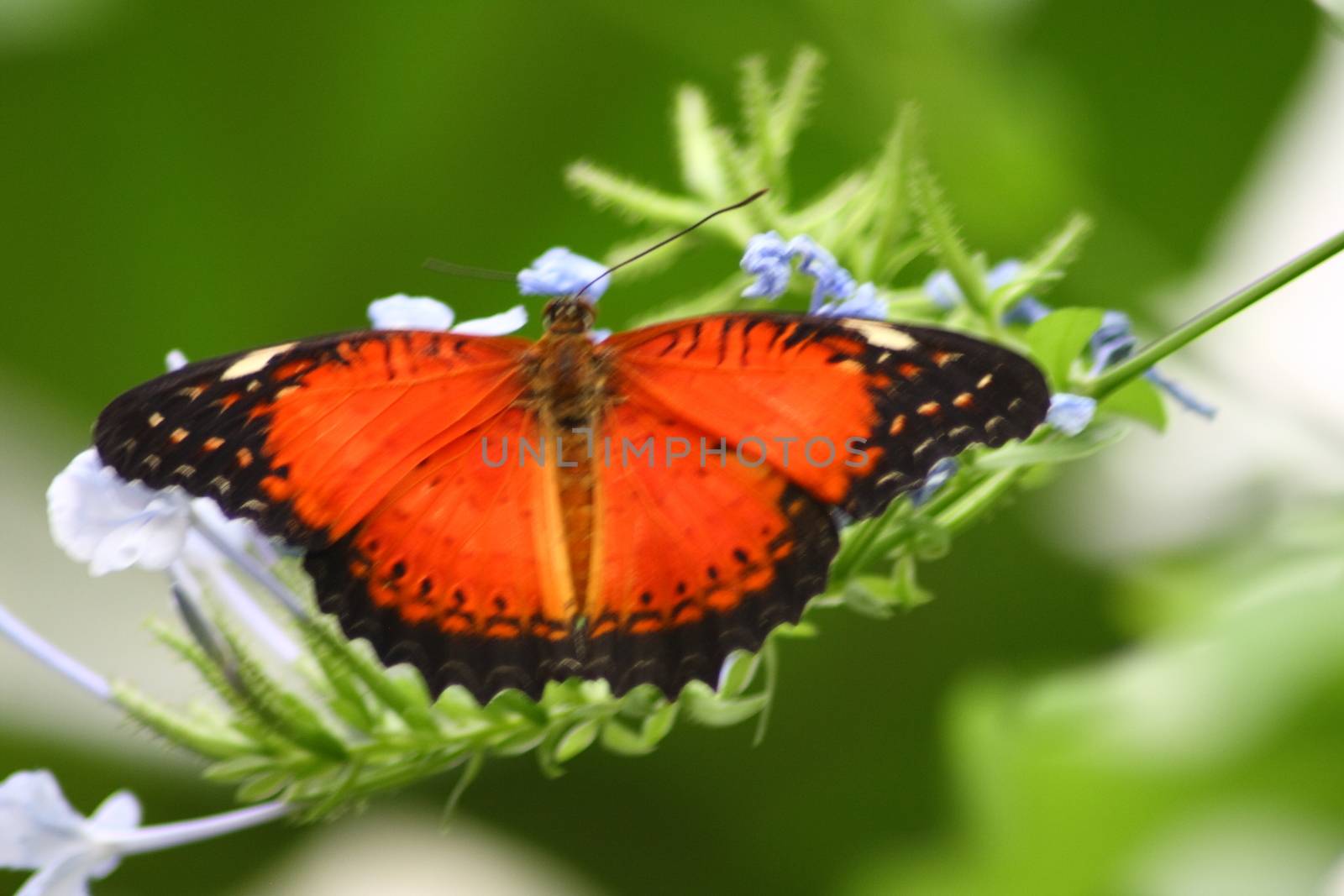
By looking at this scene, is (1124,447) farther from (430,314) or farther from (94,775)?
(94,775)

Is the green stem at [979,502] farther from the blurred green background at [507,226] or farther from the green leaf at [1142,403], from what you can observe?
the blurred green background at [507,226]

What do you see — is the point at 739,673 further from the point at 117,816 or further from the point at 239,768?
the point at 117,816

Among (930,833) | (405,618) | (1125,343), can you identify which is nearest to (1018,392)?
(1125,343)

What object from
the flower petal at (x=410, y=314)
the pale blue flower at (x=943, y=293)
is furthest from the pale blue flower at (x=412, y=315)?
the pale blue flower at (x=943, y=293)

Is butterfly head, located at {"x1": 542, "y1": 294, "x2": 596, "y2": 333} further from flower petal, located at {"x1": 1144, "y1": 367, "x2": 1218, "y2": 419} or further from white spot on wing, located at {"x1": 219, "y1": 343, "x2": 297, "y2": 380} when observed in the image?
flower petal, located at {"x1": 1144, "y1": 367, "x2": 1218, "y2": 419}

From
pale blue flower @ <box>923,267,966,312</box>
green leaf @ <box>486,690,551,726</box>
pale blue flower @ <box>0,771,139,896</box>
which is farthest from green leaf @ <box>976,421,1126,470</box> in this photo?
pale blue flower @ <box>0,771,139,896</box>

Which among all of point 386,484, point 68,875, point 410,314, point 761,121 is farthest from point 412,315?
point 68,875
